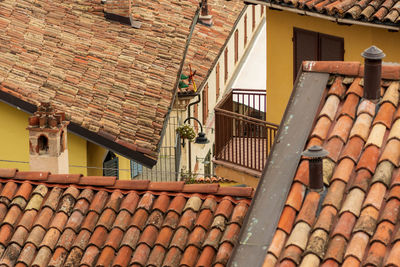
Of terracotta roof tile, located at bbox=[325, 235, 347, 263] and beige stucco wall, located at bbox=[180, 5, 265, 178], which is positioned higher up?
terracotta roof tile, located at bbox=[325, 235, 347, 263]

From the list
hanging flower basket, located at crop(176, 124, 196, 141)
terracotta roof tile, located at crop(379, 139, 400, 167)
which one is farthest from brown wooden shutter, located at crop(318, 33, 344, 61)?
hanging flower basket, located at crop(176, 124, 196, 141)

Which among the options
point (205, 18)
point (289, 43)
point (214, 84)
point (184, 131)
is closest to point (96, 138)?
point (289, 43)

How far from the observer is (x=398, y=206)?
13609mm

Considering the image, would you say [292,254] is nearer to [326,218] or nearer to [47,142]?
[326,218]

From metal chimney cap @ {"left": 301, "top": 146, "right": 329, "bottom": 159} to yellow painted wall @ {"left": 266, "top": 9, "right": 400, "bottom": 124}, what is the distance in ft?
24.4

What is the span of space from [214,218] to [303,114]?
198 cm

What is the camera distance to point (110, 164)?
28297 mm

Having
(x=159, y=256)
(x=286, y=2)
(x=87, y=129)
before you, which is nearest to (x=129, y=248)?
(x=159, y=256)

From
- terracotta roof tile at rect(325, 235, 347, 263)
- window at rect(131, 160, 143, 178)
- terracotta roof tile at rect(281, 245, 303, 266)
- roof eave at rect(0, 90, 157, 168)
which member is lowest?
window at rect(131, 160, 143, 178)

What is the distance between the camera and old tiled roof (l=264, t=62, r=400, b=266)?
43.5 feet

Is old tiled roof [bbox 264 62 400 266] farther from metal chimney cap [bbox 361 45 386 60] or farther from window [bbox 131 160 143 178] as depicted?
window [bbox 131 160 143 178]

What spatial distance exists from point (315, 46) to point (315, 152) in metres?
8.97

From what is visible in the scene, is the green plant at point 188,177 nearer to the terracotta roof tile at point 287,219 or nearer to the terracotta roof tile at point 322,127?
the terracotta roof tile at point 322,127

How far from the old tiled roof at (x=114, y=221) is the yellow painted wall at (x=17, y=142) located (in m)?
8.66
